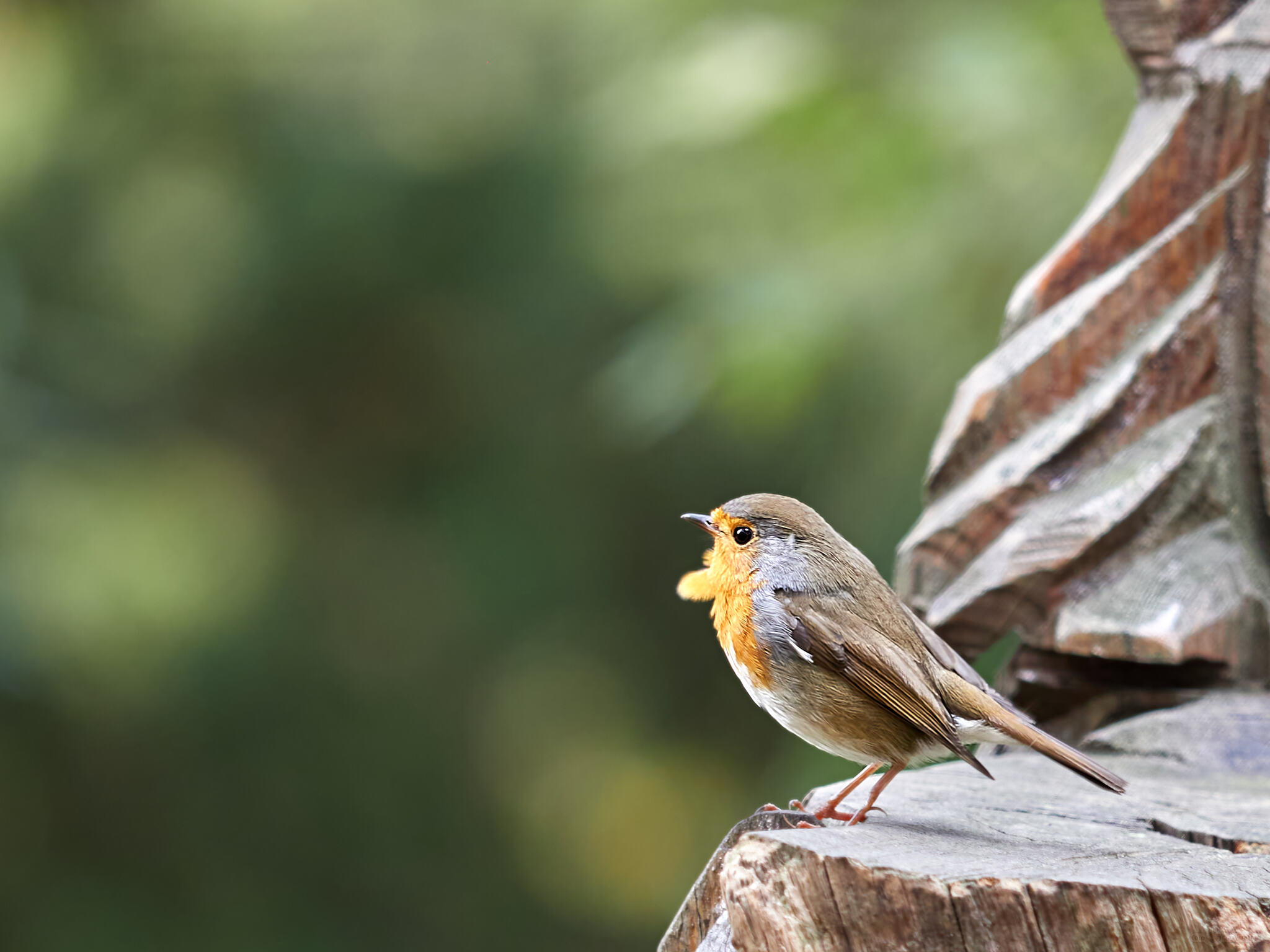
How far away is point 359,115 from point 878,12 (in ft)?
8.43

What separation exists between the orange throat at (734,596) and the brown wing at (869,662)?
62 mm

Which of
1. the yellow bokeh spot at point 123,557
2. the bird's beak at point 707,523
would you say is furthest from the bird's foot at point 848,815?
the yellow bokeh spot at point 123,557

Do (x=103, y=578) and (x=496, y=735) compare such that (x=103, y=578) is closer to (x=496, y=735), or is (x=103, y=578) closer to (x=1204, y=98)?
(x=496, y=735)

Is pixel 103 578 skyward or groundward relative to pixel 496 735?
skyward

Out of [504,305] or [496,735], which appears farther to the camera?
[496,735]

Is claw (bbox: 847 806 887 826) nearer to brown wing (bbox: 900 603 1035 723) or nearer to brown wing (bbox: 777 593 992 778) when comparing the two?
brown wing (bbox: 777 593 992 778)

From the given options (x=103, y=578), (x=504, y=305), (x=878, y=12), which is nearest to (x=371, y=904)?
(x=103, y=578)

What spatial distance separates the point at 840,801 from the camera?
1.79m

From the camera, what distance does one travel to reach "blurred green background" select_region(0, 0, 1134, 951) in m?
4.85

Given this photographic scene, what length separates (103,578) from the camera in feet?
15.2

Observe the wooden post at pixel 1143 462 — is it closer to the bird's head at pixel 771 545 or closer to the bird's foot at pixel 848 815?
the bird's foot at pixel 848 815

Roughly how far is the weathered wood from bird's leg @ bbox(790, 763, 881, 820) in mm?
440

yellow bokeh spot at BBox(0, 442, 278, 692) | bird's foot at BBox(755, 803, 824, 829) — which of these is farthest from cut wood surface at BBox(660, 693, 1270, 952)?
yellow bokeh spot at BBox(0, 442, 278, 692)

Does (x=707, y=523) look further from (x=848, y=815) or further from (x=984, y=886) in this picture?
(x=984, y=886)
